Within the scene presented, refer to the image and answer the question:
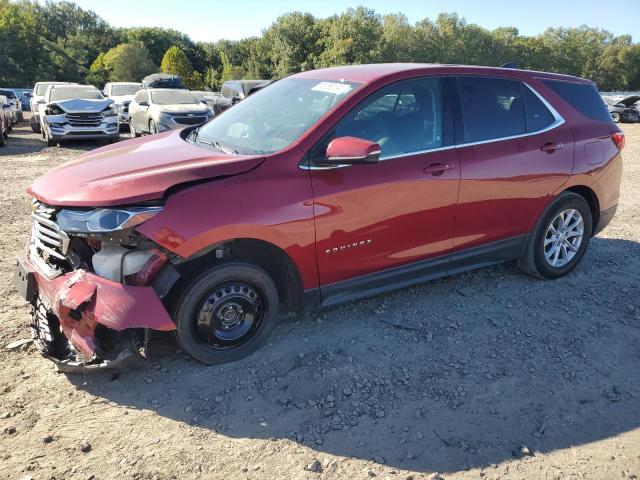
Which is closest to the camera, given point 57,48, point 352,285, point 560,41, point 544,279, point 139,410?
point 139,410

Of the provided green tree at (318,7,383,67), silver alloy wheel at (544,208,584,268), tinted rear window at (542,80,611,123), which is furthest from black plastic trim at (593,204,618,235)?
green tree at (318,7,383,67)

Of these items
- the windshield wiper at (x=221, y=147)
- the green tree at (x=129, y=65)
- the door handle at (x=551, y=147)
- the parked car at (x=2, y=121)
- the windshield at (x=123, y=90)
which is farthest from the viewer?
the green tree at (x=129, y=65)

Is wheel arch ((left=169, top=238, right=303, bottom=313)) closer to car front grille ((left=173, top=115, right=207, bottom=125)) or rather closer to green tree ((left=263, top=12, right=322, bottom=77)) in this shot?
car front grille ((left=173, top=115, right=207, bottom=125))

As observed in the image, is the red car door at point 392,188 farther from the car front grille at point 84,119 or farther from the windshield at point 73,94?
the windshield at point 73,94

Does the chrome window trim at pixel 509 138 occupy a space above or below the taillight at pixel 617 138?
above

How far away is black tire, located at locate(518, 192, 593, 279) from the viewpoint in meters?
4.68

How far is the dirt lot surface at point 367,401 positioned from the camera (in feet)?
8.68

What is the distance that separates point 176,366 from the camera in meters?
3.41

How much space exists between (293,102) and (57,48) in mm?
61980

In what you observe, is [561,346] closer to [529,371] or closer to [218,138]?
[529,371]

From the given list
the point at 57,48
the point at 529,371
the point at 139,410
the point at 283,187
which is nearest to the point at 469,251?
the point at 529,371

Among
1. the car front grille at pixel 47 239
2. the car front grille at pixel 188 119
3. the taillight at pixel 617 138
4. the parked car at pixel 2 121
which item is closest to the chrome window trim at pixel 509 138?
the taillight at pixel 617 138

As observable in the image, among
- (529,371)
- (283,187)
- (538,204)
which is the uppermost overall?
(283,187)

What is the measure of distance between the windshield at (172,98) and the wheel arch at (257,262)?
12.5m
